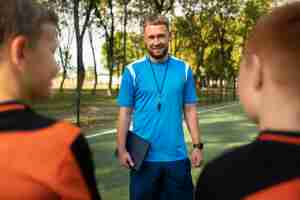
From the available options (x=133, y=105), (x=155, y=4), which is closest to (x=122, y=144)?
(x=133, y=105)

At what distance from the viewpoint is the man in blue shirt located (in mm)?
4664

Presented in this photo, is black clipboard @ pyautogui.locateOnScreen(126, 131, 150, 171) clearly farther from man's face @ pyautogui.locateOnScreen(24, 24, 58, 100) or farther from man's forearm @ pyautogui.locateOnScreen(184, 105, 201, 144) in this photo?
man's face @ pyautogui.locateOnScreen(24, 24, 58, 100)

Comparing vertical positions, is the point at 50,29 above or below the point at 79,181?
above

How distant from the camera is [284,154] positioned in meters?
1.52

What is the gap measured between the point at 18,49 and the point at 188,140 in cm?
1199

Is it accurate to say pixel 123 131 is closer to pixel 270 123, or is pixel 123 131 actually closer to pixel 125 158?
pixel 125 158

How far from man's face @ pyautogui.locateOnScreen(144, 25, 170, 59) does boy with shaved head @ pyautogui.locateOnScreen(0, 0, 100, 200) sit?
3.01 meters

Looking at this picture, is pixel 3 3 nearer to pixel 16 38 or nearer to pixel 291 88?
pixel 16 38

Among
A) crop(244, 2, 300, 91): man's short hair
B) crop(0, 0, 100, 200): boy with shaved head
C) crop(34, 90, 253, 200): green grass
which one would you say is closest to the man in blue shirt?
crop(34, 90, 253, 200): green grass

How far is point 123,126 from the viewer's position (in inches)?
192

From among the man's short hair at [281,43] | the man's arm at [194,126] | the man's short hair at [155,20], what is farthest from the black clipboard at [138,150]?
the man's short hair at [281,43]

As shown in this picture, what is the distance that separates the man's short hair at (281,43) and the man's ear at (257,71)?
2cm

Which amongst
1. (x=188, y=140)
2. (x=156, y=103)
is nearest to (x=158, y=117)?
(x=156, y=103)

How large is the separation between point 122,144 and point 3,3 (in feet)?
10.6
